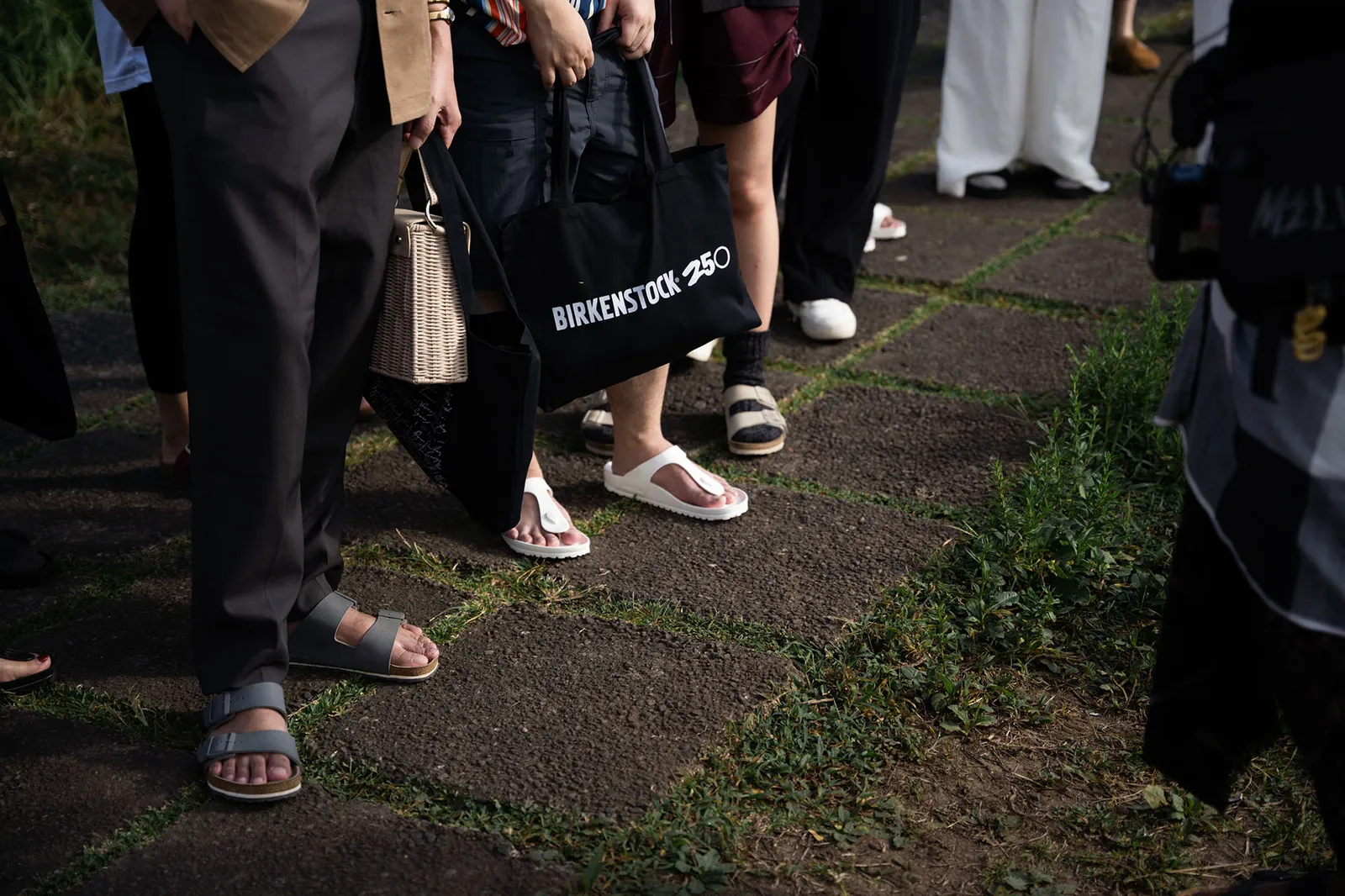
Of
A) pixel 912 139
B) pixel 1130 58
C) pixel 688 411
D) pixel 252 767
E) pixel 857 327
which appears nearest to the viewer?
pixel 252 767

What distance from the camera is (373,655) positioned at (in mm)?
2357

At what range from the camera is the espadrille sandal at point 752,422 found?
10.7 ft

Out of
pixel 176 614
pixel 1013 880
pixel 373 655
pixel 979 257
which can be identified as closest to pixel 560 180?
pixel 373 655

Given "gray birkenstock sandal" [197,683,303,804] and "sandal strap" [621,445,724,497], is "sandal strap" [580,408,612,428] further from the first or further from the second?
"gray birkenstock sandal" [197,683,303,804]

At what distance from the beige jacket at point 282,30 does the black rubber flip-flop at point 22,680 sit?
1083 mm

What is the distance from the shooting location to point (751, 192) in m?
3.18

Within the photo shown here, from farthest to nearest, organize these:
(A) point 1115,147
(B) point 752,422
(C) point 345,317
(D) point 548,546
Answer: (A) point 1115,147 → (B) point 752,422 → (D) point 548,546 → (C) point 345,317

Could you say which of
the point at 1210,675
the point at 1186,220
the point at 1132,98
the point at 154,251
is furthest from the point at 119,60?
the point at 1132,98

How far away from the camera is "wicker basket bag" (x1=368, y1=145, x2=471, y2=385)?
2.24 meters

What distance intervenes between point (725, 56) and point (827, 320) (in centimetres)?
118

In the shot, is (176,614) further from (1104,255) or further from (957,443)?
(1104,255)

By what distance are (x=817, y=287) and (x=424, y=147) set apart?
1908 mm

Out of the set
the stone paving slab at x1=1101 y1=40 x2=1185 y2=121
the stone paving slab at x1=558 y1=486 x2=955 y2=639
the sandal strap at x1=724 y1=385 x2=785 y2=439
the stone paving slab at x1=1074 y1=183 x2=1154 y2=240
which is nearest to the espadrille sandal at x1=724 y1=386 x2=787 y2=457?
the sandal strap at x1=724 y1=385 x2=785 y2=439

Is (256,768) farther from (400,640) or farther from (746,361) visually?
(746,361)
